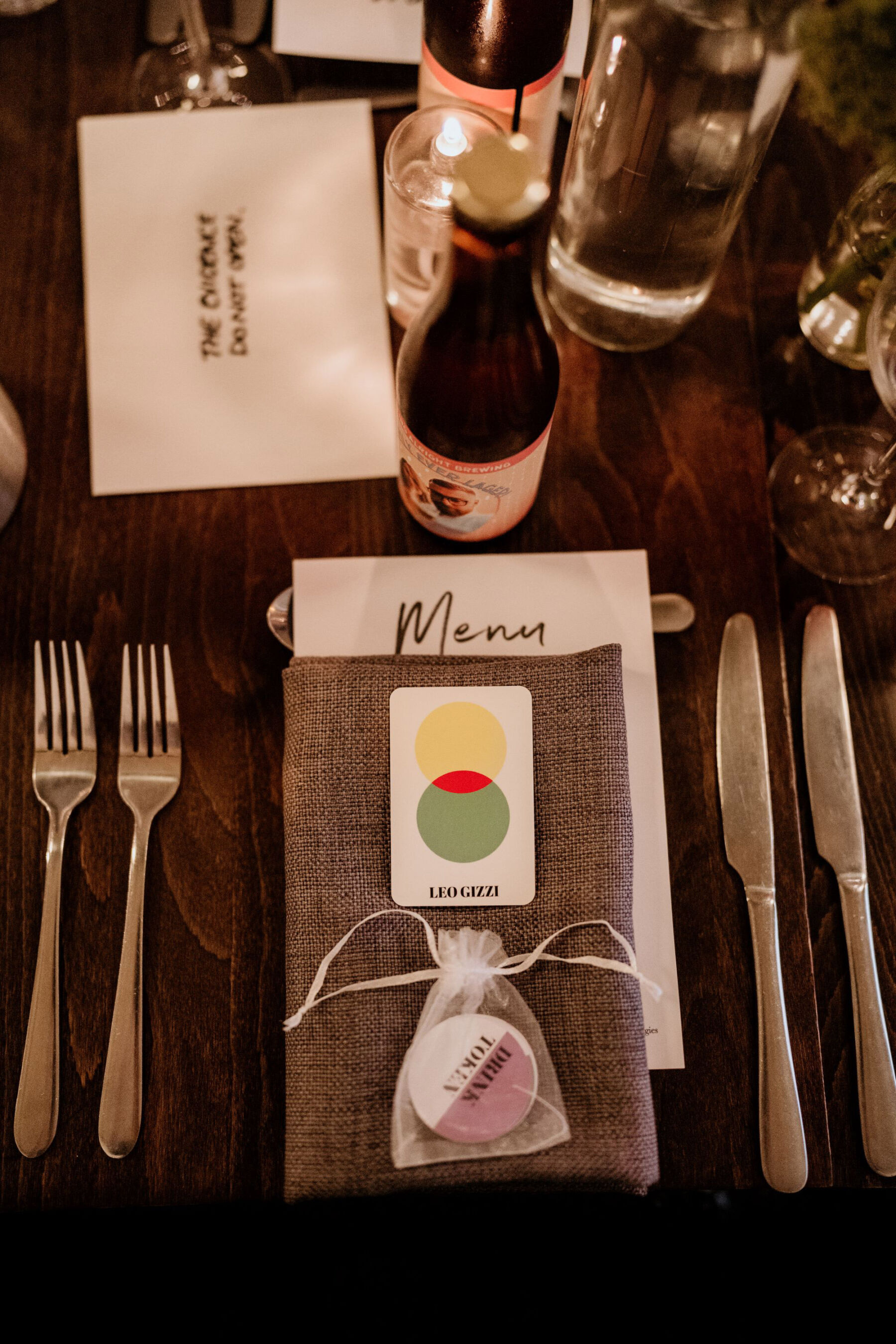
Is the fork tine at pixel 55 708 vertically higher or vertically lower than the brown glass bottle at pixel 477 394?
lower

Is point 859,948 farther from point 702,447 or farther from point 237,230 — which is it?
point 237,230

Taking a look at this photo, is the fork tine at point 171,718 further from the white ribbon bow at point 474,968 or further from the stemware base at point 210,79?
the stemware base at point 210,79

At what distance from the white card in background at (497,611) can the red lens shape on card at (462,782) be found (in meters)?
0.10

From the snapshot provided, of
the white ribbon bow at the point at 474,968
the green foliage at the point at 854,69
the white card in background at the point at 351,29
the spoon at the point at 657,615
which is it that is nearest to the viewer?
the green foliage at the point at 854,69

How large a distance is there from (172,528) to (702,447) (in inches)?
14.7

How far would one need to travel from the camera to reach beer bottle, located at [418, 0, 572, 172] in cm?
49

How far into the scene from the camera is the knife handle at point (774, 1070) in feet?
1.54

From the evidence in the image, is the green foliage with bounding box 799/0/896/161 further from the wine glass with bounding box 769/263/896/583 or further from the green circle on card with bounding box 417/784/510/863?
the green circle on card with bounding box 417/784/510/863

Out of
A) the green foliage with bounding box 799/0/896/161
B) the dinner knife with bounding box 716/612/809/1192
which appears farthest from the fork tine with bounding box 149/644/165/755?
the green foliage with bounding box 799/0/896/161

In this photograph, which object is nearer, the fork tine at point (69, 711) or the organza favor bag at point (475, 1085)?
the organza favor bag at point (475, 1085)

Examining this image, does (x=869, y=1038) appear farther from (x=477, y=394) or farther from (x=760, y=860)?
(x=477, y=394)

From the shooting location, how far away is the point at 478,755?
1.61 ft

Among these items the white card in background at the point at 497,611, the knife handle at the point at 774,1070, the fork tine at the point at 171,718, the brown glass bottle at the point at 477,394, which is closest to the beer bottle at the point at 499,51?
the brown glass bottle at the point at 477,394

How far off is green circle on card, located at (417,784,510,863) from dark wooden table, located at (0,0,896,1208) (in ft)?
0.36
